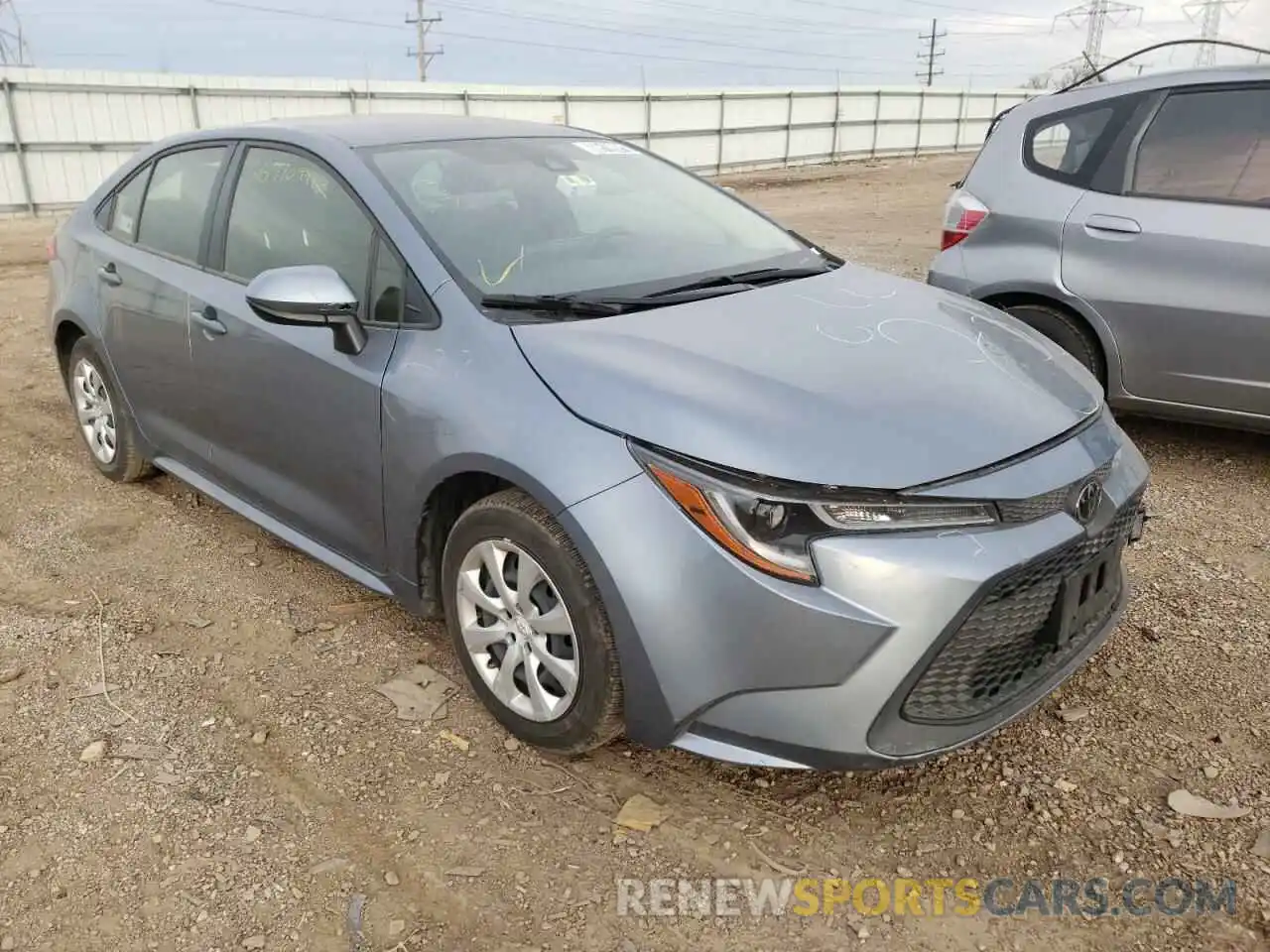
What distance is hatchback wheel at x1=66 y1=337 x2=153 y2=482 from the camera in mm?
4265

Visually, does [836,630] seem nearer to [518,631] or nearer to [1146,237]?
[518,631]

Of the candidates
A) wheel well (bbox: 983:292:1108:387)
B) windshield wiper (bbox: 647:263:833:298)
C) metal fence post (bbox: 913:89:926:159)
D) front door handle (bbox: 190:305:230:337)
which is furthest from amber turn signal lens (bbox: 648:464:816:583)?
metal fence post (bbox: 913:89:926:159)

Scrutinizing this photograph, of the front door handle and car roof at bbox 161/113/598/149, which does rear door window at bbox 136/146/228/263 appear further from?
the front door handle

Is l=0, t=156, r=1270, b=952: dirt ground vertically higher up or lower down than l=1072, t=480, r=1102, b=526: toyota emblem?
lower down

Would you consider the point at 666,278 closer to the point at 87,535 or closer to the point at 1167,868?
the point at 1167,868

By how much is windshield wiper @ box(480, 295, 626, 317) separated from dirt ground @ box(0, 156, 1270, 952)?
1146mm

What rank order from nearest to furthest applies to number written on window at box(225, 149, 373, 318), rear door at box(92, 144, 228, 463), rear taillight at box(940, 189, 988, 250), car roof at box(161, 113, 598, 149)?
number written on window at box(225, 149, 373, 318)
car roof at box(161, 113, 598, 149)
rear door at box(92, 144, 228, 463)
rear taillight at box(940, 189, 988, 250)

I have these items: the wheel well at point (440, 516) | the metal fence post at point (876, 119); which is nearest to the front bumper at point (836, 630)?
the wheel well at point (440, 516)

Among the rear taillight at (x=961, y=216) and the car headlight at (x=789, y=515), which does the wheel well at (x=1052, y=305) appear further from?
the car headlight at (x=789, y=515)

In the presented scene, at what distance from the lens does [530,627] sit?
2549 mm

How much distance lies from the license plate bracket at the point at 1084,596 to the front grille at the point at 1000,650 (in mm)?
17

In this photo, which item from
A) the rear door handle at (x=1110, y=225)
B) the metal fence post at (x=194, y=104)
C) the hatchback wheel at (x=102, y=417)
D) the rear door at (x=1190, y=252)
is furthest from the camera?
the metal fence post at (x=194, y=104)

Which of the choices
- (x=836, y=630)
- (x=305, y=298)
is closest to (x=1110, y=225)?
(x=836, y=630)

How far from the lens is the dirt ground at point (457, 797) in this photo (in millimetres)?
2154
